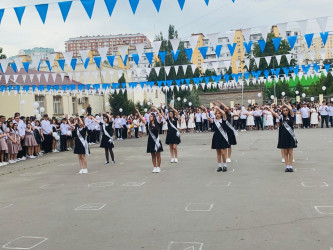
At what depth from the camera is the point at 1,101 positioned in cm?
2928

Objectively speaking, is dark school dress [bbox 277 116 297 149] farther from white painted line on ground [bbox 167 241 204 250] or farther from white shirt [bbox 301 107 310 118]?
white shirt [bbox 301 107 310 118]

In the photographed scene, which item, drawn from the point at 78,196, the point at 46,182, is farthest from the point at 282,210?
the point at 46,182

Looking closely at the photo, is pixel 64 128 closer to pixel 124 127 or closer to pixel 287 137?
pixel 124 127

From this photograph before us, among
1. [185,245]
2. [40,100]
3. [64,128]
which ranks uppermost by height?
[40,100]

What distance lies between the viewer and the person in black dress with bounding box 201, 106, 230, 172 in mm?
10336

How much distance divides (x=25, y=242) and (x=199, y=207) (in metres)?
2.93

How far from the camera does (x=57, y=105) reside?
36969 mm

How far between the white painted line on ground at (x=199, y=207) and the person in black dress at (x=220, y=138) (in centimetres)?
359

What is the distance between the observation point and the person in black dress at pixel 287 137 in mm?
9992

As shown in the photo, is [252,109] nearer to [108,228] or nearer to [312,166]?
[312,166]

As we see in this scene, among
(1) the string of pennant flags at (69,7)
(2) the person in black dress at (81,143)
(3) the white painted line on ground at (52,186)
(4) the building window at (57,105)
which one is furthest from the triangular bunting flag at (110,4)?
(4) the building window at (57,105)

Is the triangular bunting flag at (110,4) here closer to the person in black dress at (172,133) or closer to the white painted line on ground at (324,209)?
the person in black dress at (172,133)

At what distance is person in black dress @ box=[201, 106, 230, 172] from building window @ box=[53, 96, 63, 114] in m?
28.1

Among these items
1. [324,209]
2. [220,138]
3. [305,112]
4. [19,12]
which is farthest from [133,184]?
[305,112]
